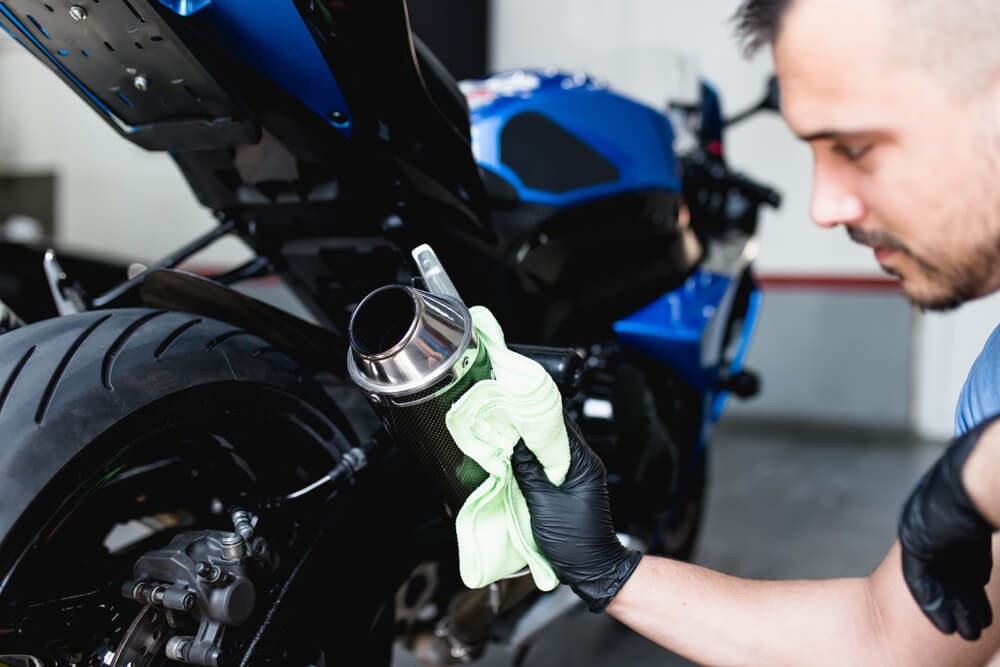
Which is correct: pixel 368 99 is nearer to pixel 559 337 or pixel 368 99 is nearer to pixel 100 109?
pixel 100 109

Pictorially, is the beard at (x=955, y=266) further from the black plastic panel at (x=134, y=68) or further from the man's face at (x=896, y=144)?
the black plastic panel at (x=134, y=68)

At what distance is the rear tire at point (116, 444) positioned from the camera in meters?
0.64

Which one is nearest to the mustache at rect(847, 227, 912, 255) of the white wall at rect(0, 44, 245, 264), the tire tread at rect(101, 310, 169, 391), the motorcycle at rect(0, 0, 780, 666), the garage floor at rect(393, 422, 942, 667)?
Result: the motorcycle at rect(0, 0, 780, 666)

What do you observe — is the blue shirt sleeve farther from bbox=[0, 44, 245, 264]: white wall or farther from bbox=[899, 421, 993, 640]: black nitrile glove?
bbox=[0, 44, 245, 264]: white wall

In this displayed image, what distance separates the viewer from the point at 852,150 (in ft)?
2.23

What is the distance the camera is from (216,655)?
0.68m

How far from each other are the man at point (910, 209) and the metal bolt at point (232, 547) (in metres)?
0.28

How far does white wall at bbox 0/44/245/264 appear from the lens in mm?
5270

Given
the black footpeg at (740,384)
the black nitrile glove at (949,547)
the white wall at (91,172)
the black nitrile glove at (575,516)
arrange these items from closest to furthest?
the black nitrile glove at (949,547)
the black nitrile glove at (575,516)
the black footpeg at (740,384)
the white wall at (91,172)

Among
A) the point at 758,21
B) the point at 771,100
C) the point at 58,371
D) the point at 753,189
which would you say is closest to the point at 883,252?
the point at 758,21

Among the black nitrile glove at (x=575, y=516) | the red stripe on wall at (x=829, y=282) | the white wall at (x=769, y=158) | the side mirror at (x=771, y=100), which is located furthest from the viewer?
the red stripe on wall at (x=829, y=282)

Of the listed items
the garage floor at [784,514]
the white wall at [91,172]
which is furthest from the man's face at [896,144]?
the white wall at [91,172]

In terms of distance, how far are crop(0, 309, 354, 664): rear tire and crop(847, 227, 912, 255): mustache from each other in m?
0.59

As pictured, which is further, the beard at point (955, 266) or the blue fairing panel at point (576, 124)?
the blue fairing panel at point (576, 124)
